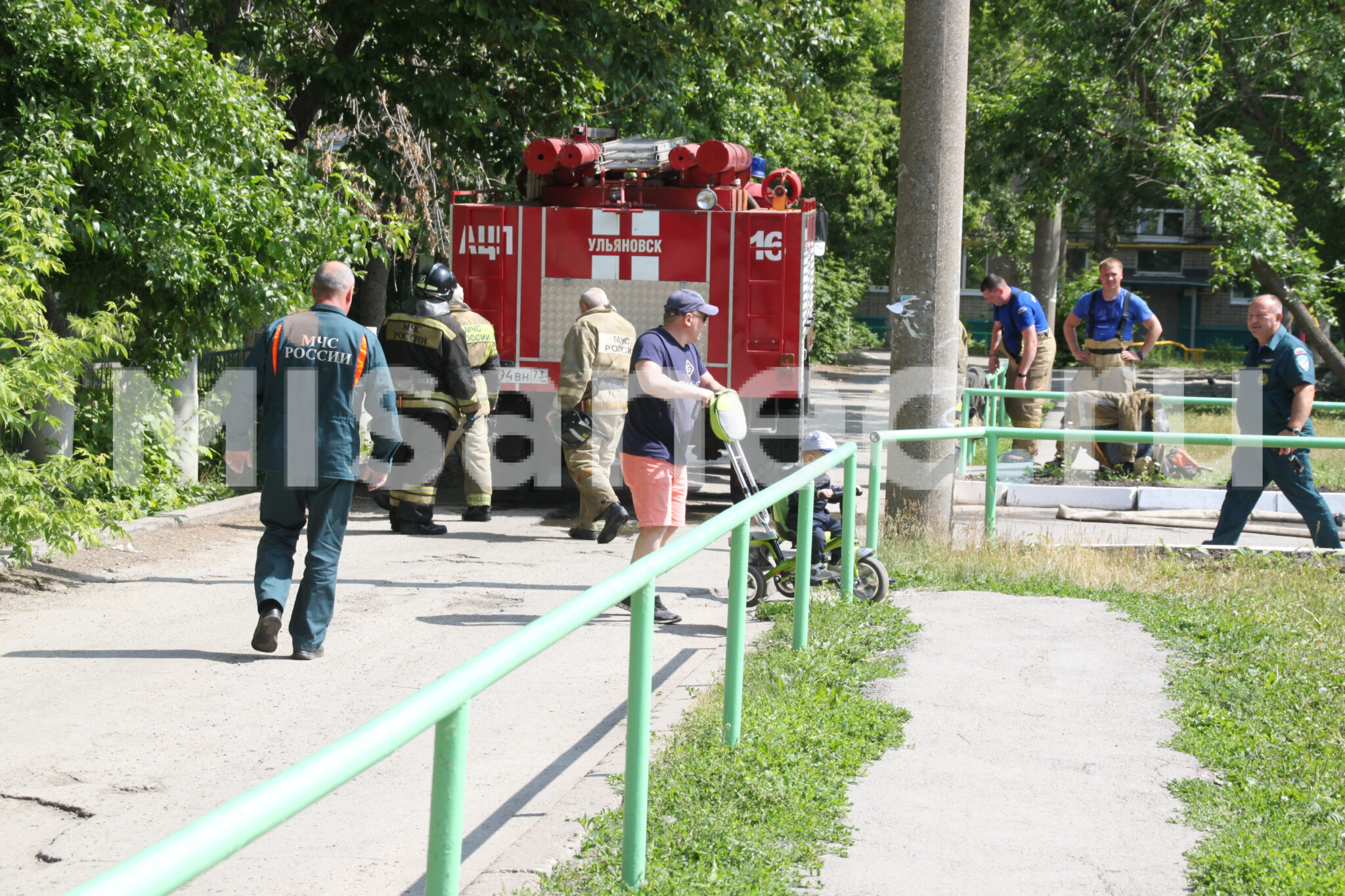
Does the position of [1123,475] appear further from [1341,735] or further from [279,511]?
[279,511]

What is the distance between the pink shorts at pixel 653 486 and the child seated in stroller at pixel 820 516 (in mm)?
703

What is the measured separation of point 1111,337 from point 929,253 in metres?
4.26

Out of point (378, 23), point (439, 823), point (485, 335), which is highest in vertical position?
point (378, 23)

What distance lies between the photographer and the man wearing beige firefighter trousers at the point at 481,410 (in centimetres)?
1010

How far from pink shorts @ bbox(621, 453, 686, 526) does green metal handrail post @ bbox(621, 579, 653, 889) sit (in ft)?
10.8

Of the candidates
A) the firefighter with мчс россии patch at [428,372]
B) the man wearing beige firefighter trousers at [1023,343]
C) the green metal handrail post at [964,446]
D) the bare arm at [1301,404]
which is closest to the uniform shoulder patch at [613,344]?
the firefighter with мчс россии patch at [428,372]

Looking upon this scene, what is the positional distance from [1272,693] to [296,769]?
4448mm

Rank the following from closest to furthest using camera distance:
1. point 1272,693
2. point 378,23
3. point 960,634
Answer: point 1272,693, point 960,634, point 378,23

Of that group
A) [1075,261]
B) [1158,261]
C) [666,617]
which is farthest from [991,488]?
[1075,261]

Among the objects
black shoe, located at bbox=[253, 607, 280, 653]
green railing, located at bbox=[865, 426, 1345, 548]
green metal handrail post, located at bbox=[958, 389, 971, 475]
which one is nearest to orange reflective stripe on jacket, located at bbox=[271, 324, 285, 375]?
black shoe, located at bbox=[253, 607, 280, 653]

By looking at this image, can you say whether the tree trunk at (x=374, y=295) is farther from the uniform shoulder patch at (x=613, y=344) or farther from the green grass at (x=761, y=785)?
the green grass at (x=761, y=785)

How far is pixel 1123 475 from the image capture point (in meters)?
11.6

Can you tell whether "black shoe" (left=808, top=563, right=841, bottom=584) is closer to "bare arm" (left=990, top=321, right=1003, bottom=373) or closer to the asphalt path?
the asphalt path

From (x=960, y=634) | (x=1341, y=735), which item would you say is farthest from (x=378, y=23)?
(x=1341, y=735)
